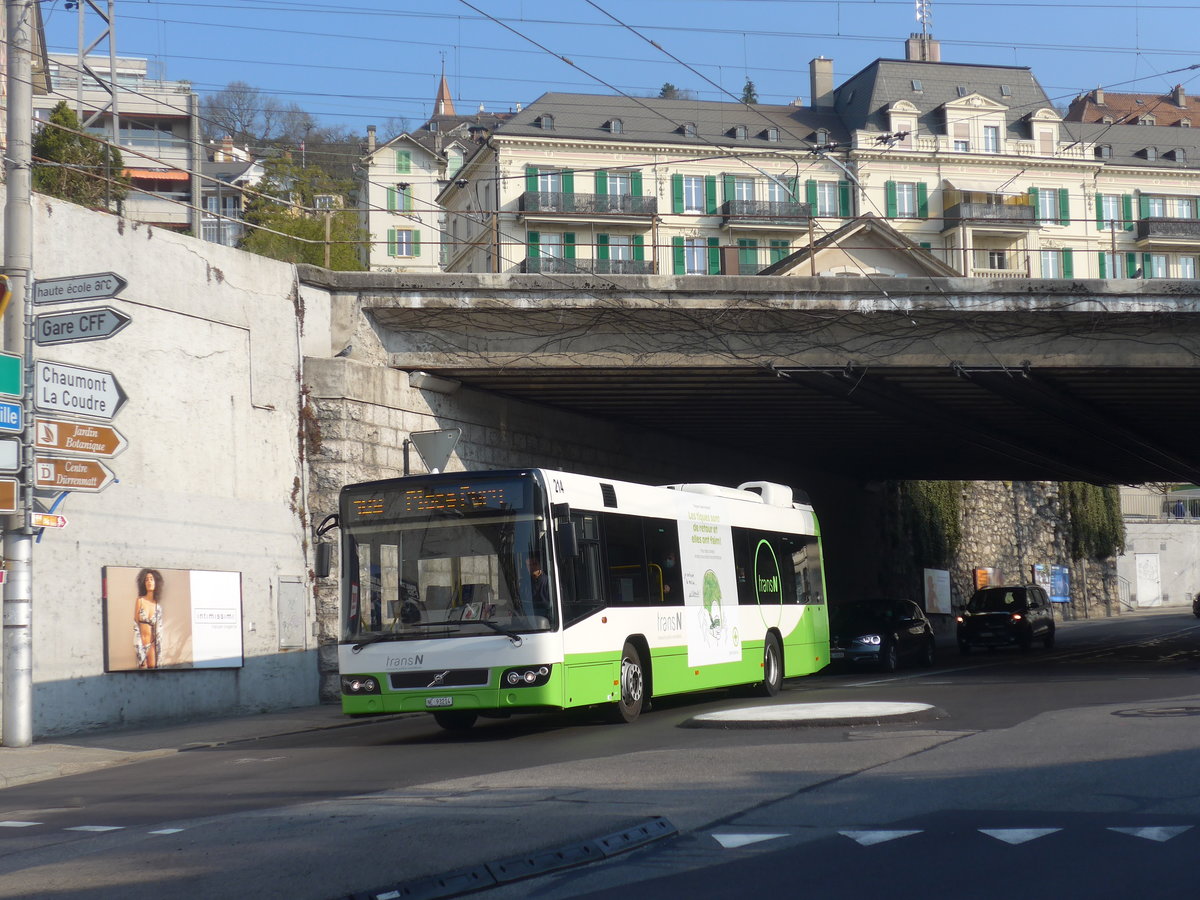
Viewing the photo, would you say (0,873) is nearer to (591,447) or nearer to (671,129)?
(591,447)

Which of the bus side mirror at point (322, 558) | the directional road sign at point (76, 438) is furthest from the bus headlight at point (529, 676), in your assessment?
the directional road sign at point (76, 438)

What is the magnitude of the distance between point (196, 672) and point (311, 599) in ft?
8.13

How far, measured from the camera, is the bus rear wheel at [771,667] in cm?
1930

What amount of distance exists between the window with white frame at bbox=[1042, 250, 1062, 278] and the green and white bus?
179 ft

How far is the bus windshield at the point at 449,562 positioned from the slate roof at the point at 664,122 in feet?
163

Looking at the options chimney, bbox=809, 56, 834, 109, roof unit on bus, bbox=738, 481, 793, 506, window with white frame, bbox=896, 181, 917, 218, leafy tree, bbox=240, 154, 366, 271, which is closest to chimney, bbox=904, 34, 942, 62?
chimney, bbox=809, 56, 834, 109

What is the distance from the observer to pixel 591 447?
91.3 ft

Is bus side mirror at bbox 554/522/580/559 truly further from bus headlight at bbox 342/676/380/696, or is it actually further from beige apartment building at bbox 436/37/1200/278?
beige apartment building at bbox 436/37/1200/278

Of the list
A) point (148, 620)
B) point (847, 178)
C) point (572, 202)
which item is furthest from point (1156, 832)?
point (572, 202)

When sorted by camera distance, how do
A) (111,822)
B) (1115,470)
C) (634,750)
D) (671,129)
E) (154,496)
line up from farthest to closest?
(671,129)
(1115,470)
(154,496)
(634,750)
(111,822)

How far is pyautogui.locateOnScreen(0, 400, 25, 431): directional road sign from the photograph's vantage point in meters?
14.3

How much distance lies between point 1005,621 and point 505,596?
2354 centimetres

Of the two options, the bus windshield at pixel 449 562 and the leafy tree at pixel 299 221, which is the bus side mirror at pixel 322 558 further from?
the leafy tree at pixel 299 221

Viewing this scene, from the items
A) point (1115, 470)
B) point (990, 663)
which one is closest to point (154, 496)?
point (990, 663)
